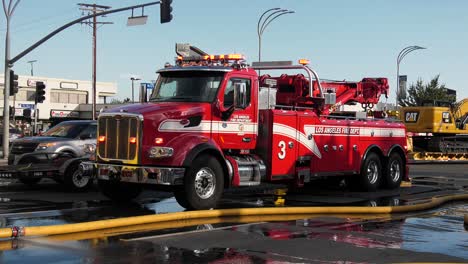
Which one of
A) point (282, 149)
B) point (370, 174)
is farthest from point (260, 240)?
point (370, 174)

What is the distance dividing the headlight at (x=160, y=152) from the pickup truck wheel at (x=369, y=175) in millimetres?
7067

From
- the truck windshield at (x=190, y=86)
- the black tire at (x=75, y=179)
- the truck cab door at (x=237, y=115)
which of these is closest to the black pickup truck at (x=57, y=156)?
the black tire at (x=75, y=179)

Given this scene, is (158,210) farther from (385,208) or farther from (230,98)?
(385,208)

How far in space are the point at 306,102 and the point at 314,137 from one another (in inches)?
42.8

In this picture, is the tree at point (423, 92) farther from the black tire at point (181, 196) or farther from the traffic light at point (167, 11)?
the black tire at point (181, 196)

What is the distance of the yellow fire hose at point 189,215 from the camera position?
27.9ft

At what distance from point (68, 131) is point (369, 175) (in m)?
8.38

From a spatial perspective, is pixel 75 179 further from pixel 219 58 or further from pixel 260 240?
pixel 260 240

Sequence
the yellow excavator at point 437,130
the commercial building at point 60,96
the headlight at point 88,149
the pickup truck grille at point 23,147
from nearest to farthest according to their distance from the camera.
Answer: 1. the pickup truck grille at point 23,147
2. the headlight at point 88,149
3. the yellow excavator at point 437,130
4. the commercial building at point 60,96

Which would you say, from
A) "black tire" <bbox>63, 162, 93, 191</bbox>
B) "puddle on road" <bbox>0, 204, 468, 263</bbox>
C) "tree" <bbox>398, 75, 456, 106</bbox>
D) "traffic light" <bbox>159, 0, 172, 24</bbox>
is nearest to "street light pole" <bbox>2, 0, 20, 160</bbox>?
"traffic light" <bbox>159, 0, 172, 24</bbox>

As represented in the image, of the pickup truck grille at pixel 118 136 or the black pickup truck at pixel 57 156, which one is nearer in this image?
the pickup truck grille at pixel 118 136

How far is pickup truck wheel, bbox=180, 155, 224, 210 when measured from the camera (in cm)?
1133

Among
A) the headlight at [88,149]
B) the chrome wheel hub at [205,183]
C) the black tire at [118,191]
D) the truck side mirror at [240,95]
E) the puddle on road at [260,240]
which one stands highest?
the truck side mirror at [240,95]

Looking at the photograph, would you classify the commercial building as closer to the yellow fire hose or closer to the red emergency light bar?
the red emergency light bar
